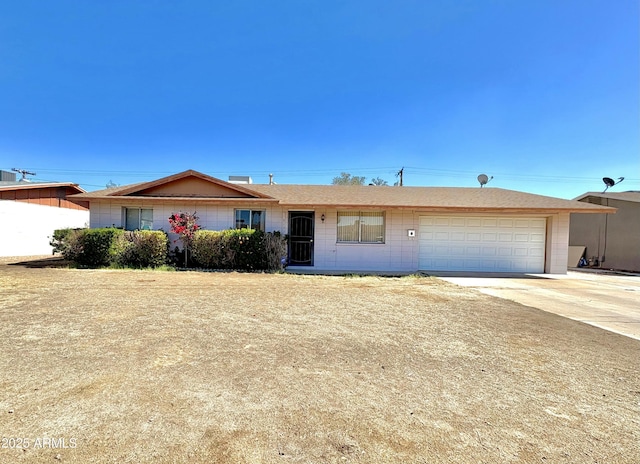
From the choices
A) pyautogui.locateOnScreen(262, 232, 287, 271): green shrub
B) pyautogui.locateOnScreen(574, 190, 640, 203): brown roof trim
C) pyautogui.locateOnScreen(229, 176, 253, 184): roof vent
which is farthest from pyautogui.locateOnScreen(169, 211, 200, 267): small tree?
pyautogui.locateOnScreen(574, 190, 640, 203): brown roof trim

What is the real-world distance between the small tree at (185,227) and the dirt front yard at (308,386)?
18.6 feet

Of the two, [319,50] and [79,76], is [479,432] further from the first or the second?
[79,76]

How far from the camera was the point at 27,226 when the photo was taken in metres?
14.8

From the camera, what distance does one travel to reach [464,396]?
107 inches

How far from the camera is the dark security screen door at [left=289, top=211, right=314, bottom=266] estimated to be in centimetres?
1220

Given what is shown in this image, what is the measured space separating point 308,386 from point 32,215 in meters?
19.0

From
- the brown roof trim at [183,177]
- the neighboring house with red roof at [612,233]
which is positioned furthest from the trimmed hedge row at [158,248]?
the neighboring house with red roof at [612,233]

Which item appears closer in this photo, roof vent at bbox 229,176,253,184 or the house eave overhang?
the house eave overhang

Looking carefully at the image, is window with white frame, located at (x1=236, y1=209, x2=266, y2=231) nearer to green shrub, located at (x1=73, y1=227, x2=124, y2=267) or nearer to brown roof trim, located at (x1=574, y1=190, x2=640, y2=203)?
green shrub, located at (x1=73, y1=227, x2=124, y2=267)

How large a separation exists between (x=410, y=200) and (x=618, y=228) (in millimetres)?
11415

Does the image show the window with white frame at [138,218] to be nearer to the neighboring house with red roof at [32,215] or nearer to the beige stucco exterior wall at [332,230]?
the beige stucco exterior wall at [332,230]

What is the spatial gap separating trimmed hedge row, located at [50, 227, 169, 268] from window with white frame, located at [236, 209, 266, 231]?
2.78 metres

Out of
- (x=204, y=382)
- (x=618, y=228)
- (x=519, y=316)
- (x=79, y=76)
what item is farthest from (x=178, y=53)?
(x=618, y=228)

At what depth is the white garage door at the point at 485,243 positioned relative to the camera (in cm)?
1190
